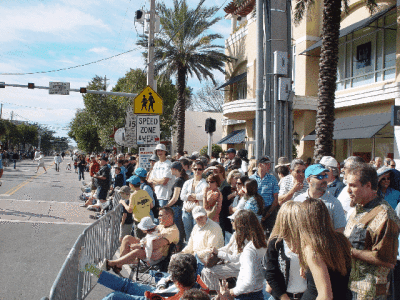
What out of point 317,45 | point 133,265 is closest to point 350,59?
point 317,45

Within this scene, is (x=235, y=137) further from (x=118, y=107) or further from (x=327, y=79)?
(x=327, y=79)

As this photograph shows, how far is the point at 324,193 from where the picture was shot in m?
4.21

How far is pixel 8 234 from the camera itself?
346 inches

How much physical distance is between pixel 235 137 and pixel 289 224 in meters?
27.3

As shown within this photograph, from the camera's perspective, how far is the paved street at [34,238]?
575 centimetres

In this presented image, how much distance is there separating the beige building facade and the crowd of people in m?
10.8

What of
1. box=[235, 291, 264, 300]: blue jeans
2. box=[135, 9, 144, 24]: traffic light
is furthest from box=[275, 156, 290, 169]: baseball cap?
box=[135, 9, 144, 24]: traffic light

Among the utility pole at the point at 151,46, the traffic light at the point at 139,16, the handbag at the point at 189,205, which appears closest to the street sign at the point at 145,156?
the handbag at the point at 189,205

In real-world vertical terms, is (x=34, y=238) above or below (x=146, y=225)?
below

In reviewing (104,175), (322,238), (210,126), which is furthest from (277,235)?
(104,175)

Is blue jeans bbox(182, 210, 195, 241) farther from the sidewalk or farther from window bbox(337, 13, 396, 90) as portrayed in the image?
window bbox(337, 13, 396, 90)

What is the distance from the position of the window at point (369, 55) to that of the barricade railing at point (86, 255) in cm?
1434

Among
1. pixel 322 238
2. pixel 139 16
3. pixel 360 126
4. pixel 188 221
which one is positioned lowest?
pixel 188 221

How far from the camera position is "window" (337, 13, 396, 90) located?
16.9m
